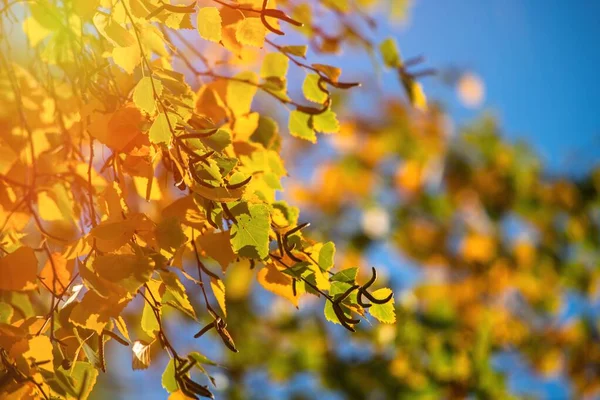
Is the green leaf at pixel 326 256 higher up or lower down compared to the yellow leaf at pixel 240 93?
lower down

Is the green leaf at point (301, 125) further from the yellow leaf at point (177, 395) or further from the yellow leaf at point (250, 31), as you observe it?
the yellow leaf at point (177, 395)

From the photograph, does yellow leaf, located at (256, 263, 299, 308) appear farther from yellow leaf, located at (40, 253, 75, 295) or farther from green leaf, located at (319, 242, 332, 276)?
yellow leaf, located at (40, 253, 75, 295)

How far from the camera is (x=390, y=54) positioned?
4.79ft

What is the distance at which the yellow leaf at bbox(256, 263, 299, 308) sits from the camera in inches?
38.0

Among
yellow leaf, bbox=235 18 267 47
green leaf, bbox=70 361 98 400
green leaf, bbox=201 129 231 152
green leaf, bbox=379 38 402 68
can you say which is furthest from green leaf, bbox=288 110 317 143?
green leaf, bbox=70 361 98 400

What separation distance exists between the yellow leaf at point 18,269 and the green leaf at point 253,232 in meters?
0.32

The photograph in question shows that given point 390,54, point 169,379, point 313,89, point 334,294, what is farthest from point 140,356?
point 390,54

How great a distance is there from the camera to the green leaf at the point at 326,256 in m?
0.91

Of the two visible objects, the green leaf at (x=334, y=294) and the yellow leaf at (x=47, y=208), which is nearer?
the green leaf at (x=334, y=294)

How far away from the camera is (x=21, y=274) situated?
0.92 m

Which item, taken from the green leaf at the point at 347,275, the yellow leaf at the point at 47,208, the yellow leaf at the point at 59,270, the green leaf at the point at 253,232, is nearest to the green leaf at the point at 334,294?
the green leaf at the point at 347,275

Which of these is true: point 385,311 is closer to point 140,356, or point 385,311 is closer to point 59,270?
point 140,356

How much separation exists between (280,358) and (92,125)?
4.18 metres

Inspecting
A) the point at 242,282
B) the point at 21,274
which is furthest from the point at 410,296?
the point at 21,274
